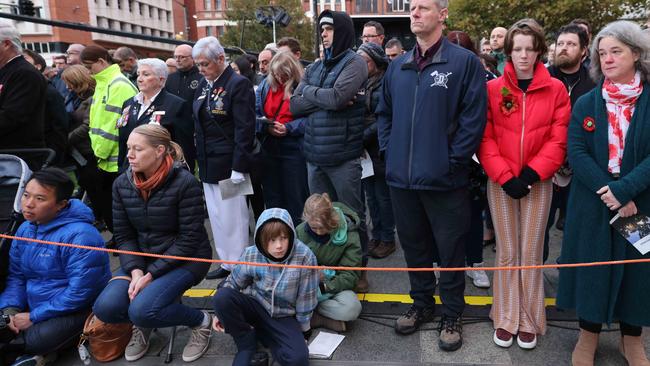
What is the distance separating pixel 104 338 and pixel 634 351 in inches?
132

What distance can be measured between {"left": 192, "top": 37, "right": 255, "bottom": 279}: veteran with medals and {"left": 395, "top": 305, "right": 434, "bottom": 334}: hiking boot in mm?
1685

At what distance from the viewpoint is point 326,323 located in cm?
364

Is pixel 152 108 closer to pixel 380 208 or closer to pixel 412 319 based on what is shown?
pixel 380 208

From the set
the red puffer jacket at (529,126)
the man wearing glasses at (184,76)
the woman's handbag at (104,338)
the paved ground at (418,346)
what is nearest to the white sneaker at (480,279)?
the paved ground at (418,346)

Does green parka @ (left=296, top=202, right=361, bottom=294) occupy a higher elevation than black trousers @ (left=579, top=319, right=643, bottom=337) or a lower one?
higher

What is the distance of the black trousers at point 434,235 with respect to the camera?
10.7ft

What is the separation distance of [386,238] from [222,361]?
90.0 inches

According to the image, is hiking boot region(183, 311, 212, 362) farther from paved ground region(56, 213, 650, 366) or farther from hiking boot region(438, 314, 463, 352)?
hiking boot region(438, 314, 463, 352)

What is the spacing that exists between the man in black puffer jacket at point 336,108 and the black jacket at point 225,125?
0.43 metres

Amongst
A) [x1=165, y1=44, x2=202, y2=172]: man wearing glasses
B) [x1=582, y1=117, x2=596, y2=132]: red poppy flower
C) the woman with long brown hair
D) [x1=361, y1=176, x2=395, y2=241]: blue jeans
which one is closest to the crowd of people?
[x1=582, y1=117, x2=596, y2=132]: red poppy flower

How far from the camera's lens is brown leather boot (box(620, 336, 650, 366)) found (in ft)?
9.63

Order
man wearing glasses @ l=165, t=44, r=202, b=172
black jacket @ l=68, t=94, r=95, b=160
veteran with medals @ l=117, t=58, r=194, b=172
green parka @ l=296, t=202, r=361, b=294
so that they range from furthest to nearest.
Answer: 1. man wearing glasses @ l=165, t=44, r=202, b=172
2. black jacket @ l=68, t=94, r=95, b=160
3. veteran with medals @ l=117, t=58, r=194, b=172
4. green parka @ l=296, t=202, r=361, b=294

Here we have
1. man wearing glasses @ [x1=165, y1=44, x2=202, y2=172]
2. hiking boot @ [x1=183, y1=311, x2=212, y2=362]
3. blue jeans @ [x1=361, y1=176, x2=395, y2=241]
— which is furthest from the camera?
man wearing glasses @ [x1=165, y1=44, x2=202, y2=172]

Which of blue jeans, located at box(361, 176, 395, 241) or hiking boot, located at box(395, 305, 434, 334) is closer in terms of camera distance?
hiking boot, located at box(395, 305, 434, 334)
